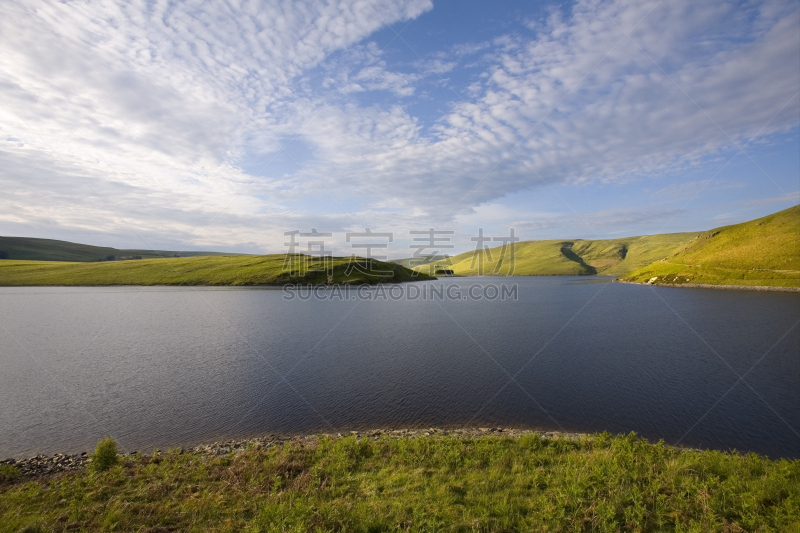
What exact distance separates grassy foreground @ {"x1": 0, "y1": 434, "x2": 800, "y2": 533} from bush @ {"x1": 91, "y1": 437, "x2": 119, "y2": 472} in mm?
577

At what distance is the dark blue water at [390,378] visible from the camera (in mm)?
22188

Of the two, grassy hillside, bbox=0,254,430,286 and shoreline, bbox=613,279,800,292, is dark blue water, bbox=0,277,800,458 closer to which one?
shoreline, bbox=613,279,800,292

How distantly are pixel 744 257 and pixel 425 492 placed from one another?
155935mm

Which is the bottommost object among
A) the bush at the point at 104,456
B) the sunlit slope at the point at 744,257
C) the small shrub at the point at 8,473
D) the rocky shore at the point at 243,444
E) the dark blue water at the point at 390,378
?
the dark blue water at the point at 390,378

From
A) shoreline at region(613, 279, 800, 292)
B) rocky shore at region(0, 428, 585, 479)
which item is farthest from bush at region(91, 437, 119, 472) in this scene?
shoreline at region(613, 279, 800, 292)

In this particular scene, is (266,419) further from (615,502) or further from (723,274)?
(723,274)

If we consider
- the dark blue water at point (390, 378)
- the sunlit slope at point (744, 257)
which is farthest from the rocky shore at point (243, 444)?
the sunlit slope at point (744, 257)

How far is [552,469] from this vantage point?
550 inches

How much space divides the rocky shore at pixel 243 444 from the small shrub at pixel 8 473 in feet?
0.80

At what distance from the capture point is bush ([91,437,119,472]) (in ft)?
50.4

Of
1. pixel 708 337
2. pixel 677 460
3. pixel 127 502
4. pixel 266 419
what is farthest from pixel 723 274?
pixel 127 502

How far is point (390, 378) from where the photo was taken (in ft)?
100

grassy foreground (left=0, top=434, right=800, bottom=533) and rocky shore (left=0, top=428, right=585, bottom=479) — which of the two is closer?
grassy foreground (left=0, top=434, right=800, bottom=533)

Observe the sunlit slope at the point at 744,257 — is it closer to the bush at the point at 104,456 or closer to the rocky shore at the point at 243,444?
the rocky shore at the point at 243,444
